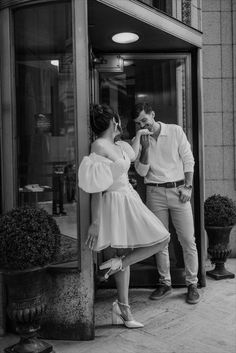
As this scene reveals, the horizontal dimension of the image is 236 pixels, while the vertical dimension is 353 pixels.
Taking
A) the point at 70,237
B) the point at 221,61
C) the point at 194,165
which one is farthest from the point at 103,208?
the point at 221,61

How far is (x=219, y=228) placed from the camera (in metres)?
5.23

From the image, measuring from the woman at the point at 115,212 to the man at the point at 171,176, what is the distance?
2.33 ft

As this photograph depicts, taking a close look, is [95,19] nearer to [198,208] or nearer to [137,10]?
[137,10]

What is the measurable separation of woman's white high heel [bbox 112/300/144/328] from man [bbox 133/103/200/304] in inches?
30.6

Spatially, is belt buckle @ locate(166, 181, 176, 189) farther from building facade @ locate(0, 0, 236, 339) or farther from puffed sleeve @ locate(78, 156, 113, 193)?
puffed sleeve @ locate(78, 156, 113, 193)

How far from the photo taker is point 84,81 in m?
3.54

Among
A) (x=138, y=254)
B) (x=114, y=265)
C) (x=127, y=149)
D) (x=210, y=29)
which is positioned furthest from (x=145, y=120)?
(x=210, y=29)

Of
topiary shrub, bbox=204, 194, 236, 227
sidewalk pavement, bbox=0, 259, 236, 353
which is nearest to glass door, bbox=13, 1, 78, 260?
sidewalk pavement, bbox=0, 259, 236, 353

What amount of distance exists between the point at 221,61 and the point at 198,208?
2550 mm

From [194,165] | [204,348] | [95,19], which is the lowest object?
[204,348]

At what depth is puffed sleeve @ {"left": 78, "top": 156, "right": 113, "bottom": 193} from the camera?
337 centimetres

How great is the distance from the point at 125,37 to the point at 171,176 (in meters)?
1.54

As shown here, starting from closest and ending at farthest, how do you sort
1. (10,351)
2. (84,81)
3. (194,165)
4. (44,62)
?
(10,351), (84,81), (44,62), (194,165)

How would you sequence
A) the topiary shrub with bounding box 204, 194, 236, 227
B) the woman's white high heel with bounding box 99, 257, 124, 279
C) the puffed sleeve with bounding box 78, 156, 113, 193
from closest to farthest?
the puffed sleeve with bounding box 78, 156, 113, 193
the woman's white high heel with bounding box 99, 257, 124, 279
the topiary shrub with bounding box 204, 194, 236, 227
